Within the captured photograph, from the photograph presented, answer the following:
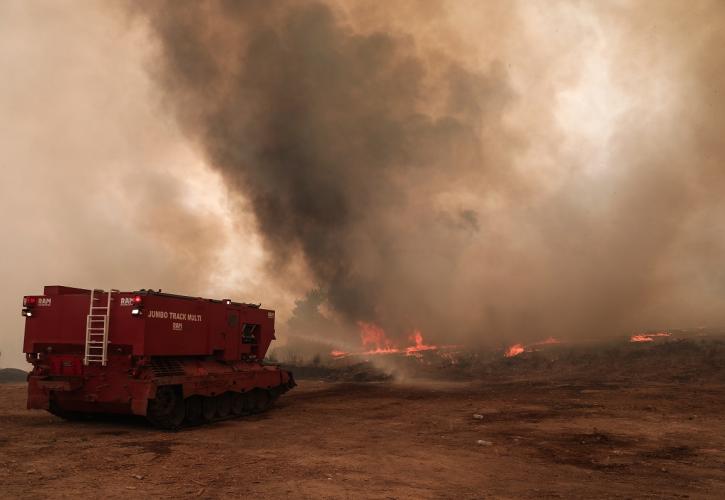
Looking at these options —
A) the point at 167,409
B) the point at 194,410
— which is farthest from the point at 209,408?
the point at 167,409

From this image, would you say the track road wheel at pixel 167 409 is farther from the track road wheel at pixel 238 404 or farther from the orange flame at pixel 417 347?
the orange flame at pixel 417 347

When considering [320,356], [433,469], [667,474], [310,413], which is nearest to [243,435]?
[310,413]

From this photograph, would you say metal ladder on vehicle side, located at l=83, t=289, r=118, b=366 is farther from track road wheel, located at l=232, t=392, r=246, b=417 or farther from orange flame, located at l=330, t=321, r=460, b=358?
orange flame, located at l=330, t=321, r=460, b=358

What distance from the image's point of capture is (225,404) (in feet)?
47.5

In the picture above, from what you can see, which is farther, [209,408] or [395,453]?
[209,408]

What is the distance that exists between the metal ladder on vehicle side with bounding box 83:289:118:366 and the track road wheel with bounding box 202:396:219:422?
2.81 metres

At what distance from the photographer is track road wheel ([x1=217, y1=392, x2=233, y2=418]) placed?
46.9 feet

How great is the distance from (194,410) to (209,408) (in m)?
0.60

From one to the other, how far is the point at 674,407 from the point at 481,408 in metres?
5.48

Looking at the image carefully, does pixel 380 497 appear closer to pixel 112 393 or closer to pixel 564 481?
pixel 564 481

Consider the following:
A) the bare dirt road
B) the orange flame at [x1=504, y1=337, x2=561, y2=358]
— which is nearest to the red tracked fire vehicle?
the bare dirt road

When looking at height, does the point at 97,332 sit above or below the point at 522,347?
above

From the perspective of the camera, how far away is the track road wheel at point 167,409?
39.3ft

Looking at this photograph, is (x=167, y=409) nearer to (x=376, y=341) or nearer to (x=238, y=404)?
(x=238, y=404)
